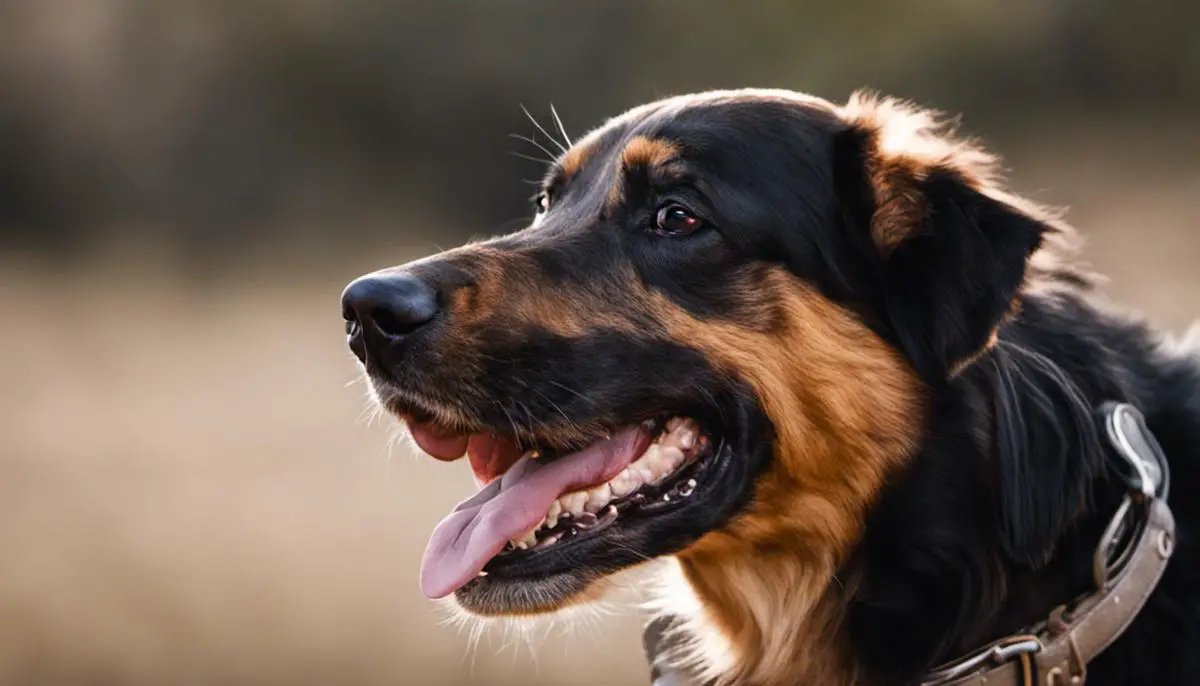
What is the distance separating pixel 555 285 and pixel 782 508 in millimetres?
749

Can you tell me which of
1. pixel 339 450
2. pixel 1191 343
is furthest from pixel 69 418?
pixel 1191 343

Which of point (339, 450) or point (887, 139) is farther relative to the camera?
point (339, 450)

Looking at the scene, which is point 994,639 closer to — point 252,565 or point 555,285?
point 555,285

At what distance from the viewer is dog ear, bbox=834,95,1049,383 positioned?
304 cm

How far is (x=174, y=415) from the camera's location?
33.3 ft

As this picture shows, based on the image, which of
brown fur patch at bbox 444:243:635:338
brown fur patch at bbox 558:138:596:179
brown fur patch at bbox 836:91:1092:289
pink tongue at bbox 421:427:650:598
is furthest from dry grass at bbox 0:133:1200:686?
brown fur patch at bbox 836:91:1092:289

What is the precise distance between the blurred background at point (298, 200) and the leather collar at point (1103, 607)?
3812mm

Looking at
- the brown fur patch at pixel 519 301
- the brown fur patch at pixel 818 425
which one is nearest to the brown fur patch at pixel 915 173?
the brown fur patch at pixel 818 425

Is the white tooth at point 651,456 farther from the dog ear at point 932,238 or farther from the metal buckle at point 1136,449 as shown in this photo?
the metal buckle at point 1136,449

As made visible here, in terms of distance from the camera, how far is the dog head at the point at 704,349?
3102mm

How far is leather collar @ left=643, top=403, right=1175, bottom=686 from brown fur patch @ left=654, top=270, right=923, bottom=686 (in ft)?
1.15

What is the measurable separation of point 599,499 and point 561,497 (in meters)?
0.10

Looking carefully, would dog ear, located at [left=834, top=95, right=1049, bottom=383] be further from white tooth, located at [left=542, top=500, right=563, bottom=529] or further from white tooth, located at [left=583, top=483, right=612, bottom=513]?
white tooth, located at [left=542, top=500, right=563, bottom=529]

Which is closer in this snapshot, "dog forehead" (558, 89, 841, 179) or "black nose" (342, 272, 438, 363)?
"black nose" (342, 272, 438, 363)
